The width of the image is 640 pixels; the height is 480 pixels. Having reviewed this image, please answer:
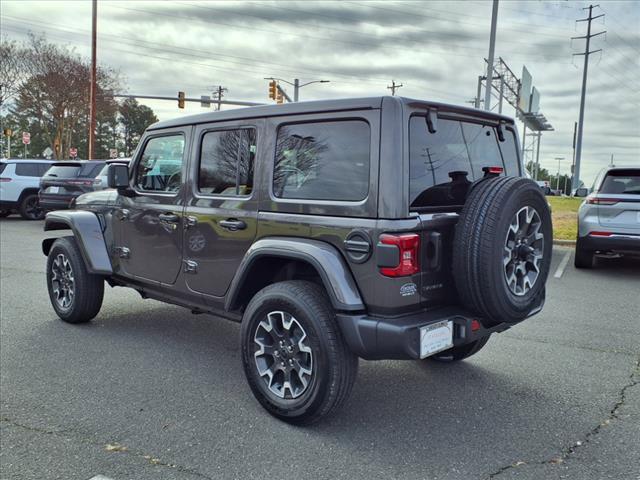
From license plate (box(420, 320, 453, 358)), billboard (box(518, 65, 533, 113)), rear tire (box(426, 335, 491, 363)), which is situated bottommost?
rear tire (box(426, 335, 491, 363))

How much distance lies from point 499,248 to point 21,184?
1624 centimetres

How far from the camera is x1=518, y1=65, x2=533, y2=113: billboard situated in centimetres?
4272

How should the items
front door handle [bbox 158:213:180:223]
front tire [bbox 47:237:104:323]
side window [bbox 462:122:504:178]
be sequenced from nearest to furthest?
side window [bbox 462:122:504:178], front door handle [bbox 158:213:180:223], front tire [bbox 47:237:104:323]

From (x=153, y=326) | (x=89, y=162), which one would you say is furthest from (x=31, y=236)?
(x=153, y=326)

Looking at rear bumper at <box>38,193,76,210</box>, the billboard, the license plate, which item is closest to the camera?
the license plate

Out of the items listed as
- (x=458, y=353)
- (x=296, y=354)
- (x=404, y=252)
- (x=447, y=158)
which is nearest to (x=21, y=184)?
(x=458, y=353)

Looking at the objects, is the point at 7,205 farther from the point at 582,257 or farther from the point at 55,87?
the point at 55,87

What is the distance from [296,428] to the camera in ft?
10.8

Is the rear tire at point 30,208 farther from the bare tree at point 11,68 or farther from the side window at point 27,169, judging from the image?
the bare tree at point 11,68

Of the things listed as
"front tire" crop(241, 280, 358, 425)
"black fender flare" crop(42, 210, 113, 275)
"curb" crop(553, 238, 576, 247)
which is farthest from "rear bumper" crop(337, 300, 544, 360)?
"curb" crop(553, 238, 576, 247)

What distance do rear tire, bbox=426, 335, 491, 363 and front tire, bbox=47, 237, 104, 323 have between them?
10.5 feet

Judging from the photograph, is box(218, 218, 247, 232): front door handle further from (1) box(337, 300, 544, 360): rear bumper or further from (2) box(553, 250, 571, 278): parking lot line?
(2) box(553, 250, 571, 278): parking lot line

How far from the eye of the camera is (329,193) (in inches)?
129

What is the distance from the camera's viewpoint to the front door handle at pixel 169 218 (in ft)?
13.8
